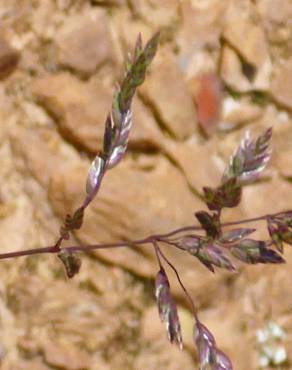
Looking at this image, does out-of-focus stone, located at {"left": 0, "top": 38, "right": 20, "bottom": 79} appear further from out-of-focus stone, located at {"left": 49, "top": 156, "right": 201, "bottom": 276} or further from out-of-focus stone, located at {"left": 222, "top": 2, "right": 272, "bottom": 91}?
out-of-focus stone, located at {"left": 222, "top": 2, "right": 272, "bottom": 91}

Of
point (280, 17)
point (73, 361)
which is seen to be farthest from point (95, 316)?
point (280, 17)

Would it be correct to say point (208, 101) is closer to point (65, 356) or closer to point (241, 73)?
point (241, 73)

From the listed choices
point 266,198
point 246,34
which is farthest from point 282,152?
point 246,34

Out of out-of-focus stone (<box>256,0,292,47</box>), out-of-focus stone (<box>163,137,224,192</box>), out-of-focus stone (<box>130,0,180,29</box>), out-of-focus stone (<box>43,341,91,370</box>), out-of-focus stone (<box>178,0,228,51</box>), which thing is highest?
out-of-focus stone (<box>130,0,180,29</box>)

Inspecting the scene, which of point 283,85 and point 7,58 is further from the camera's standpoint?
point 283,85

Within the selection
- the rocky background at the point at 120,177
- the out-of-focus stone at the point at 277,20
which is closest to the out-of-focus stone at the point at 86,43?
the rocky background at the point at 120,177

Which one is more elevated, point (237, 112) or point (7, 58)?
point (7, 58)

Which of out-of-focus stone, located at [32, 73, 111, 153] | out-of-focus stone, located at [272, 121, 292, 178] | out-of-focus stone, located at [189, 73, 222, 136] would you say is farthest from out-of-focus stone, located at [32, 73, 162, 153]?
out-of-focus stone, located at [272, 121, 292, 178]
